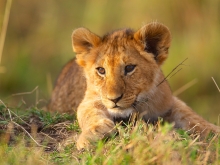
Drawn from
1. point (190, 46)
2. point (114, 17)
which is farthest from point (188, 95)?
point (114, 17)

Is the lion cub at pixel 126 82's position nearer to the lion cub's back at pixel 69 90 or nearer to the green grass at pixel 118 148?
the green grass at pixel 118 148

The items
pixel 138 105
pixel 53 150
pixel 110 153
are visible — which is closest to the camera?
pixel 110 153

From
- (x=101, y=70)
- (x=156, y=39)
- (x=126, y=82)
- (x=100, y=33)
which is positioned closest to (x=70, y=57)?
(x=100, y=33)

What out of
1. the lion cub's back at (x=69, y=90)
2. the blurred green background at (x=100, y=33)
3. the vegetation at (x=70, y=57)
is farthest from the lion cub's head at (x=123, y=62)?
the blurred green background at (x=100, y=33)

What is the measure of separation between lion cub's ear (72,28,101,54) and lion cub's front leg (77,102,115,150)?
0.65 m

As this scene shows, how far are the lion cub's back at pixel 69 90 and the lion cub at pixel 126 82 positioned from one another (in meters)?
1.07

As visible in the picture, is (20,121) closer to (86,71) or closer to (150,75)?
(86,71)

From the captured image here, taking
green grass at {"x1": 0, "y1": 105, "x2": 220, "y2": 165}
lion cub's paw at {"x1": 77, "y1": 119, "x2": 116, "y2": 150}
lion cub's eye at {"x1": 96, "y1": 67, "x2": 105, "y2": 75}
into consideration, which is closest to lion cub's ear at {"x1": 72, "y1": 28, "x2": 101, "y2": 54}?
lion cub's eye at {"x1": 96, "y1": 67, "x2": 105, "y2": 75}

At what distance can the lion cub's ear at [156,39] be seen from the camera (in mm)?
6484

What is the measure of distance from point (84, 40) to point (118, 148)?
201 cm

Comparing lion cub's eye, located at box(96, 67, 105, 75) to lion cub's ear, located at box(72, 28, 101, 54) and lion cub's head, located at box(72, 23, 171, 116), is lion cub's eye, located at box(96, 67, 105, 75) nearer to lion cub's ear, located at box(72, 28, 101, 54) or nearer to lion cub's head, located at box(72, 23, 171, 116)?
lion cub's head, located at box(72, 23, 171, 116)

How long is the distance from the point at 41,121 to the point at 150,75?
1259 mm

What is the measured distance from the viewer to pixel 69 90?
8.24m

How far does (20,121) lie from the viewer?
22.1 ft
